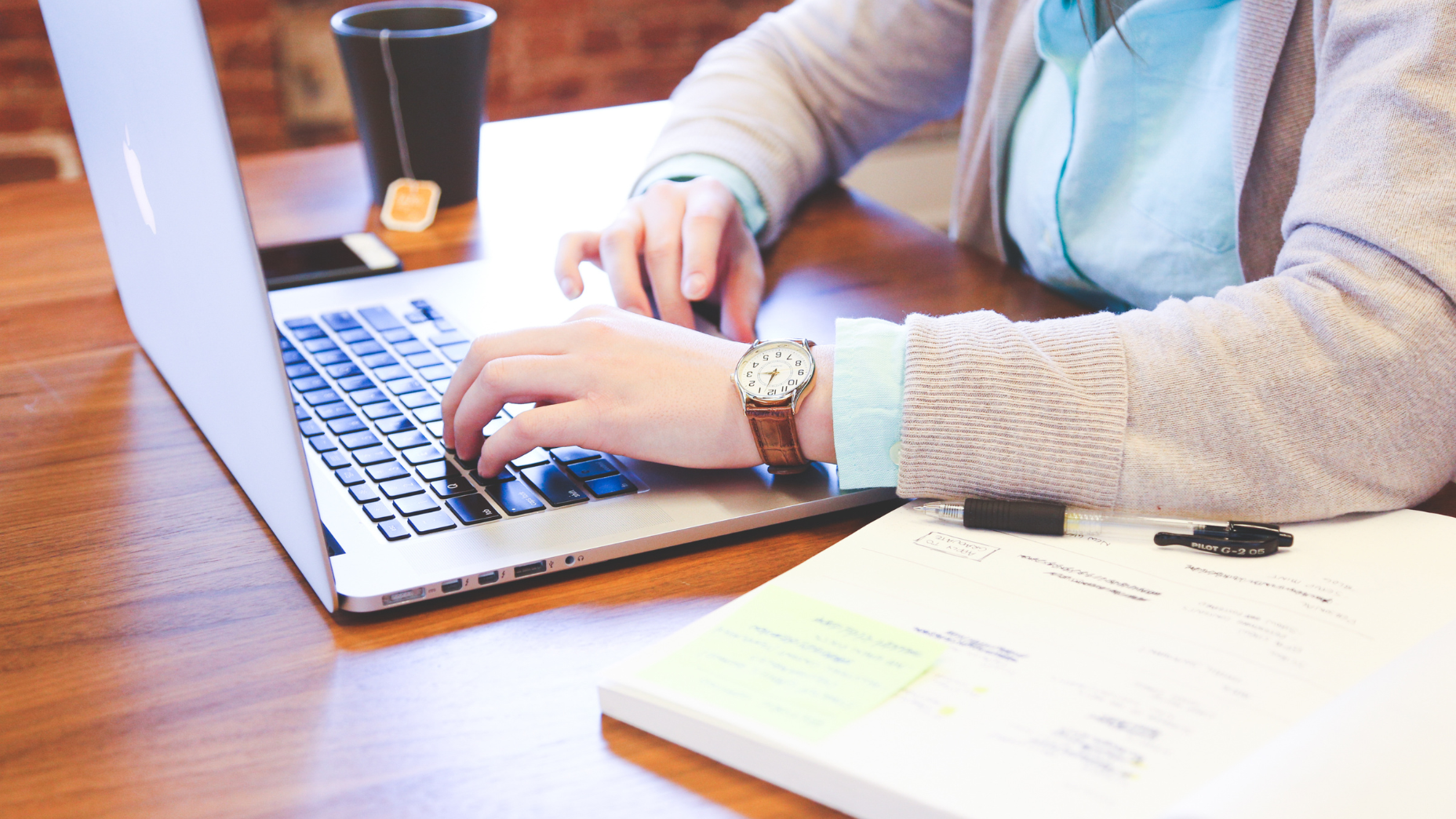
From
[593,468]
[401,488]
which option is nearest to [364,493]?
[401,488]

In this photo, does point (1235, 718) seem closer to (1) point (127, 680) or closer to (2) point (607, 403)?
(2) point (607, 403)

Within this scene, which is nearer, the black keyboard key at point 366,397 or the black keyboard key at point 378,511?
the black keyboard key at point 378,511

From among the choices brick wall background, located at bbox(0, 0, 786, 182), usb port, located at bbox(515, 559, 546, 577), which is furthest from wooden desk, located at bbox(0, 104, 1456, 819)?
brick wall background, located at bbox(0, 0, 786, 182)

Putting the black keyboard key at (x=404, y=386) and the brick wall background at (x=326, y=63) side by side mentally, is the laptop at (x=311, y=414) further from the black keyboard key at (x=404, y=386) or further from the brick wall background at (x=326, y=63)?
the brick wall background at (x=326, y=63)

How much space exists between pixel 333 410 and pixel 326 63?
1.78 m

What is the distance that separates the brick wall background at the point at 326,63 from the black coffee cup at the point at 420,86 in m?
0.90

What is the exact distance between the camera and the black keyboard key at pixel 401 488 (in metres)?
0.57

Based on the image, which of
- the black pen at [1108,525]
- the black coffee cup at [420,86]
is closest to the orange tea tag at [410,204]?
the black coffee cup at [420,86]

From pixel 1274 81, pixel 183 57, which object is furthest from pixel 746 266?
pixel 183 57

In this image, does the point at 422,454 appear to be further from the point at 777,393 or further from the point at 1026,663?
the point at 1026,663

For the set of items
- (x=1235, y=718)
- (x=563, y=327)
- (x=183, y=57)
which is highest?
(x=183, y=57)

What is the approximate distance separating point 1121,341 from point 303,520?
41cm

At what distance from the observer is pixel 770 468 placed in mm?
597

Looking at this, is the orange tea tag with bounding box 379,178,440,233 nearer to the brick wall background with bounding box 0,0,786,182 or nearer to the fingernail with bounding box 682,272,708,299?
the fingernail with bounding box 682,272,708,299
